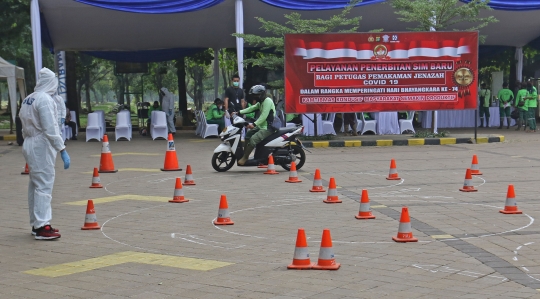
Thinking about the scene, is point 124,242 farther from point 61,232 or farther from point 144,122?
point 144,122

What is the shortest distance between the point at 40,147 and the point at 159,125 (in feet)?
56.1

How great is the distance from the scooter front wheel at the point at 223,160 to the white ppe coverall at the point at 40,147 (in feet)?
22.1

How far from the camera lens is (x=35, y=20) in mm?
23141

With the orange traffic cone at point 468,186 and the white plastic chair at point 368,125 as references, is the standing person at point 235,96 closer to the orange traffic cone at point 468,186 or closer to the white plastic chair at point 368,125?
the white plastic chair at point 368,125

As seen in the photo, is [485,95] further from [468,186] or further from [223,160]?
[468,186]

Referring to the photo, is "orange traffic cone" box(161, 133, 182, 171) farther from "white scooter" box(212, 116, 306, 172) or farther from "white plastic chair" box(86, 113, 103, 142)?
"white plastic chair" box(86, 113, 103, 142)

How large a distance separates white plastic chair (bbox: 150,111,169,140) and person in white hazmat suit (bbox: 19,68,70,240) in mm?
16978

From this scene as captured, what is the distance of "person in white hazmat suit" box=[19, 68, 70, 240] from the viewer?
848 cm

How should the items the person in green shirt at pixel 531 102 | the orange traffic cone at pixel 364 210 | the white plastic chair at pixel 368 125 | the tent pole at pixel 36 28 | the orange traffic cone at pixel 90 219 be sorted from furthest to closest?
the person in green shirt at pixel 531 102, the white plastic chair at pixel 368 125, the tent pole at pixel 36 28, the orange traffic cone at pixel 364 210, the orange traffic cone at pixel 90 219

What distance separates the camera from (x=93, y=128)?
25438 mm

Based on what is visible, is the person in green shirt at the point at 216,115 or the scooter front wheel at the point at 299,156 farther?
the person in green shirt at the point at 216,115

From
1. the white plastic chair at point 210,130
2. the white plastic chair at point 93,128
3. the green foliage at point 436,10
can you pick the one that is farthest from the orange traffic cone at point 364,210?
the white plastic chair at point 93,128

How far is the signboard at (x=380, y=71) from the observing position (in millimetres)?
21344

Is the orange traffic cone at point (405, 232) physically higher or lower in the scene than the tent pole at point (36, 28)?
lower
